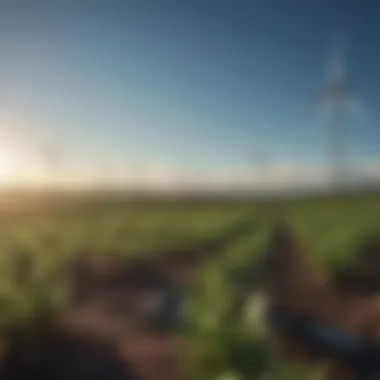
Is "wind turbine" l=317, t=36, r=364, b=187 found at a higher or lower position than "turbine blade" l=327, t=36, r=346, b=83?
lower

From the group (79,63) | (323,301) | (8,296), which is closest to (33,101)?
(79,63)

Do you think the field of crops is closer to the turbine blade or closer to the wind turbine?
the wind turbine

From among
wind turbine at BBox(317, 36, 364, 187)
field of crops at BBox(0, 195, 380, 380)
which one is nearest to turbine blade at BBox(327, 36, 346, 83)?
wind turbine at BBox(317, 36, 364, 187)

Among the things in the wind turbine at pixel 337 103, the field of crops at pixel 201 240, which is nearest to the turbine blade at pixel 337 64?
the wind turbine at pixel 337 103

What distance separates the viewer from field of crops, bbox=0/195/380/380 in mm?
1284

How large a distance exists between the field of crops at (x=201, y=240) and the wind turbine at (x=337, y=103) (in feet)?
0.24

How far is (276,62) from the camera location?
52.8 inches

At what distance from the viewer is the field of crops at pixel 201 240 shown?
128 cm

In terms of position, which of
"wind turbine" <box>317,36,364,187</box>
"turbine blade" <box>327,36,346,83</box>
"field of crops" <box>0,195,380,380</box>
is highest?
"turbine blade" <box>327,36,346,83</box>

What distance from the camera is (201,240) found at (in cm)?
132

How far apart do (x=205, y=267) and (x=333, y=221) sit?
297 mm

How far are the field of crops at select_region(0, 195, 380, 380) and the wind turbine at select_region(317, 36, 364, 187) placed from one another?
0.07 metres

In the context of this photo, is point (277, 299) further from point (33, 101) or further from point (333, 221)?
point (33, 101)

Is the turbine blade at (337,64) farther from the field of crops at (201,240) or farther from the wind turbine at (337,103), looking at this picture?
the field of crops at (201,240)
